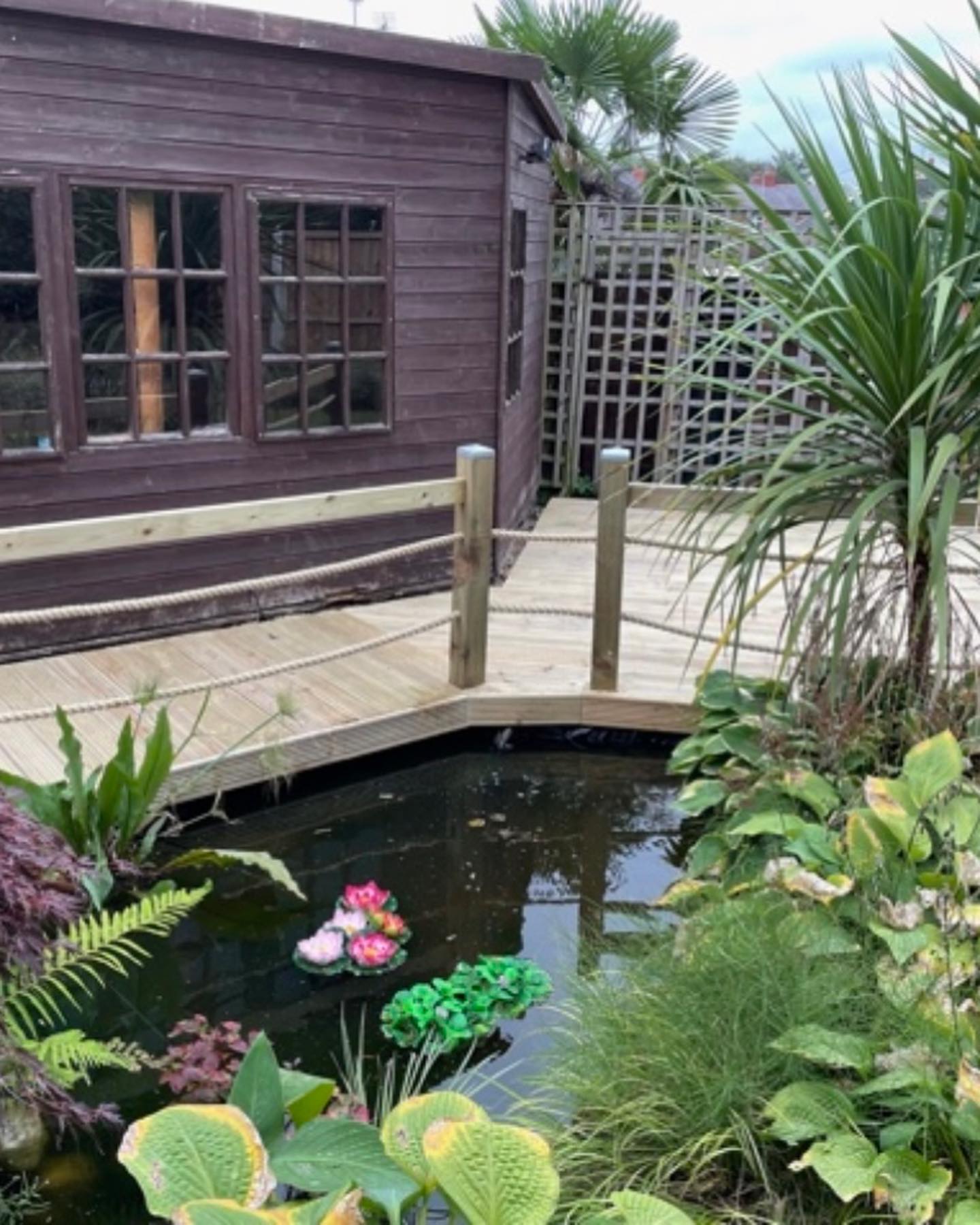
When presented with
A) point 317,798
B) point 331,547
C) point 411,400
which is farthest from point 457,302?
point 317,798

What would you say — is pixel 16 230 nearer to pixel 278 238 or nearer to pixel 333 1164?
pixel 278 238

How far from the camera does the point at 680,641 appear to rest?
522cm

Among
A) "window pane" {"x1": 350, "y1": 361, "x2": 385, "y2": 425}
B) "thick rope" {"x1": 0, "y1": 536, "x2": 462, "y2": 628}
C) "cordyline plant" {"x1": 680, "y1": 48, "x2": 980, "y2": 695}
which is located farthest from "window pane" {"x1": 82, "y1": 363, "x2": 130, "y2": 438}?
"cordyline plant" {"x1": 680, "y1": 48, "x2": 980, "y2": 695}

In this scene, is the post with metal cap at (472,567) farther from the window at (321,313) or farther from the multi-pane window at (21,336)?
the multi-pane window at (21,336)

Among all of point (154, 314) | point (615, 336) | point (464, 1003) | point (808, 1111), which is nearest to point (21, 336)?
point (154, 314)

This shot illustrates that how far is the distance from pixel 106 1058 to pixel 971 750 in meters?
2.09

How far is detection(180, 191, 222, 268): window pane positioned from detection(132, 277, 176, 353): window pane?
0.15 metres

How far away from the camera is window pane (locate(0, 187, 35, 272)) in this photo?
14.7 feet

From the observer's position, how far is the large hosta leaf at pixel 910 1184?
71.4 inches

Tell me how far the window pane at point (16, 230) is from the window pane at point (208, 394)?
75cm

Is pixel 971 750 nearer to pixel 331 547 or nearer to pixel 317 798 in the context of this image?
pixel 317 798

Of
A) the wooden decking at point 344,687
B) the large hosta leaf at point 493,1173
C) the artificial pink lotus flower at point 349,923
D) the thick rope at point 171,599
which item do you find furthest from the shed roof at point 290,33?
the large hosta leaf at point 493,1173

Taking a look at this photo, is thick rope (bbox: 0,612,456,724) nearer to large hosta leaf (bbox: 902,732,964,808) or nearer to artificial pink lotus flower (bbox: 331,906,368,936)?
artificial pink lotus flower (bbox: 331,906,368,936)

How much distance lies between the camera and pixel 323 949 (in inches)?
123
